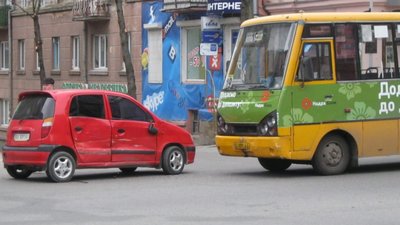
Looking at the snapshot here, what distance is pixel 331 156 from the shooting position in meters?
17.0

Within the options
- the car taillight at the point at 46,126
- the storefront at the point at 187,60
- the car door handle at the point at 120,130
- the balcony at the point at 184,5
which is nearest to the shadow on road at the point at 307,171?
A: the car door handle at the point at 120,130

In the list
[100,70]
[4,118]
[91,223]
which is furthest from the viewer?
[4,118]

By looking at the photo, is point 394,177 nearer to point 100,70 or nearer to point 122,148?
point 122,148

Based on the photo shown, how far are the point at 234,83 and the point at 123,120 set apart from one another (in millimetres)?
2202

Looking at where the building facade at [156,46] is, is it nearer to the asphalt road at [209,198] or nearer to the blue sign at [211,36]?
the blue sign at [211,36]

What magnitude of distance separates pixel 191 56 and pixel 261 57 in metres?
17.6

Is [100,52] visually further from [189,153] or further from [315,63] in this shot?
[315,63]

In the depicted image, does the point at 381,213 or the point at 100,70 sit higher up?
the point at 100,70

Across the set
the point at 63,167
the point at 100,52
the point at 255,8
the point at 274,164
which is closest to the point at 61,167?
the point at 63,167

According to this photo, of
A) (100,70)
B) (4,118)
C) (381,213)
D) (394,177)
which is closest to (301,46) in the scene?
(394,177)

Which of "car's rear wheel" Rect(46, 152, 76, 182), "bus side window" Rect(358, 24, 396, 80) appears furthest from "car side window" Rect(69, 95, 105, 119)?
"bus side window" Rect(358, 24, 396, 80)

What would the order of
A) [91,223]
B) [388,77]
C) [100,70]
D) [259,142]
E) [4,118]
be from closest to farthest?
1. [91,223]
2. [259,142]
3. [388,77]
4. [100,70]
5. [4,118]

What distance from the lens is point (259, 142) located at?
651 inches

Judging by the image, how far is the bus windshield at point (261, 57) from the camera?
653 inches
